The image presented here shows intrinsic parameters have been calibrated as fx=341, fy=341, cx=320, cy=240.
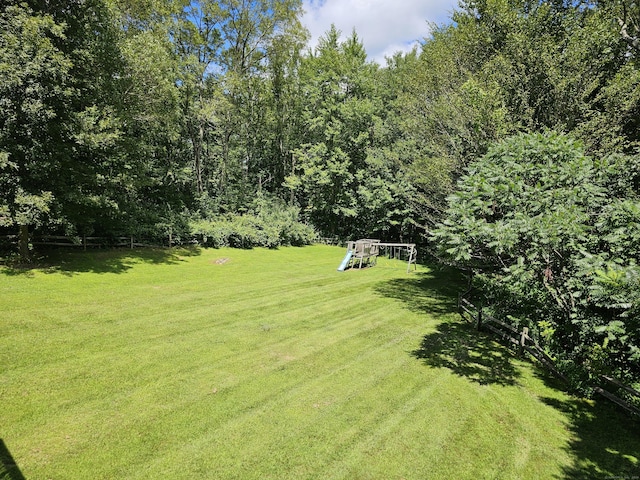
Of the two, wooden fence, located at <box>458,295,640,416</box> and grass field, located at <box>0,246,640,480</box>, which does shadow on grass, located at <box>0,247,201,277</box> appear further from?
wooden fence, located at <box>458,295,640,416</box>

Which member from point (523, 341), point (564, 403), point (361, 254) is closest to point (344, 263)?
point (361, 254)

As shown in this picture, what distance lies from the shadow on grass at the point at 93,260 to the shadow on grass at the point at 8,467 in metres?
9.95

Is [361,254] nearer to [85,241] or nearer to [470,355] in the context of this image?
[470,355]

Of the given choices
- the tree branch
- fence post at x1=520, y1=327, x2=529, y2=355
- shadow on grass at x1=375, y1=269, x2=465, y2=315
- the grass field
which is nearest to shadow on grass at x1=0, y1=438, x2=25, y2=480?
the grass field

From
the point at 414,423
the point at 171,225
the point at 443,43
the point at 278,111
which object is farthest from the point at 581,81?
the point at 278,111

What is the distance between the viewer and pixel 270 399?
532 centimetres

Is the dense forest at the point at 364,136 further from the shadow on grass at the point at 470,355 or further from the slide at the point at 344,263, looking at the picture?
the slide at the point at 344,263

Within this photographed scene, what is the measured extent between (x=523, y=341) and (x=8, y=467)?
8535 millimetres

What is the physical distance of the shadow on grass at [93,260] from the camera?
1225 cm

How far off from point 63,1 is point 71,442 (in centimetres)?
1540

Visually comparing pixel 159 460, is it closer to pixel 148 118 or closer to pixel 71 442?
pixel 71 442

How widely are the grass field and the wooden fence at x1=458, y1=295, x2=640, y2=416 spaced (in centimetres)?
32

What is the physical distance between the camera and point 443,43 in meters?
15.2

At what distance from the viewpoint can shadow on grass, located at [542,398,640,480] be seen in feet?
13.5
